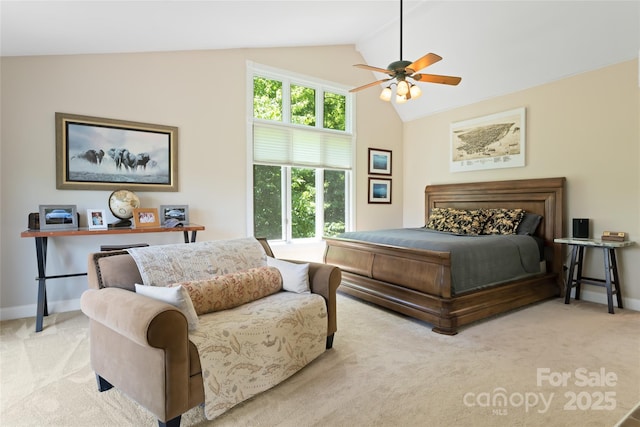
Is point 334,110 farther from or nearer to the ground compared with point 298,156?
farther from the ground

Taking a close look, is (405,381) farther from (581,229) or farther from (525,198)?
(525,198)

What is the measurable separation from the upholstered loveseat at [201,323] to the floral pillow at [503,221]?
8.66 feet

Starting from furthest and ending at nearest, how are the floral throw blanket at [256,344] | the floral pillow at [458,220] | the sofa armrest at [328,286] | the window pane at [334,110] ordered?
the window pane at [334,110]
the floral pillow at [458,220]
the sofa armrest at [328,286]
the floral throw blanket at [256,344]

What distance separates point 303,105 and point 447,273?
3279 mm

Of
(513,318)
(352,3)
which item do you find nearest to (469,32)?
(352,3)

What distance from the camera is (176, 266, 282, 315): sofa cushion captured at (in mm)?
2104

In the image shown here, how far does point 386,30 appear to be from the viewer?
4.71 meters

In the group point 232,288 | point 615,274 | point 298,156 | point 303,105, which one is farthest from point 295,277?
point 615,274

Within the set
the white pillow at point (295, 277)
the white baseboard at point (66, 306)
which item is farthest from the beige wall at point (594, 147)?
the white pillow at point (295, 277)

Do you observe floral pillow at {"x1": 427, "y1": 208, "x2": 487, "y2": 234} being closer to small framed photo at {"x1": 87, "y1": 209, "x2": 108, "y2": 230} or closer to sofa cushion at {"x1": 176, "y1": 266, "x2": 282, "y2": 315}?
sofa cushion at {"x1": 176, "y1": 266, "x2": 282, "y2": 315}

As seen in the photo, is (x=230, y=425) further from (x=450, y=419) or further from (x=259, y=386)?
(x=450, y=419)

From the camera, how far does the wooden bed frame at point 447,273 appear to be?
3.00 m

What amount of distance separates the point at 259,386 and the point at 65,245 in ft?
8.90

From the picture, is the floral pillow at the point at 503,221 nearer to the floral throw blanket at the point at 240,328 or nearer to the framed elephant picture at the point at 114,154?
the floral throw blanket at the point at 240,328
